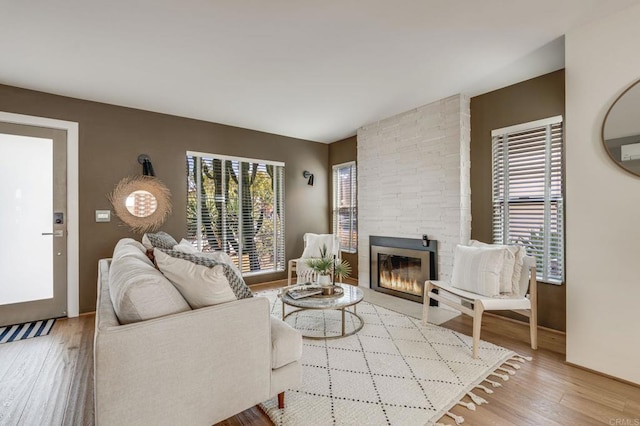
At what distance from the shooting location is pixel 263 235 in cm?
493

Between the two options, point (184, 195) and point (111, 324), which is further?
point (184, 195)

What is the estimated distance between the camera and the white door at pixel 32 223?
3.10 metres

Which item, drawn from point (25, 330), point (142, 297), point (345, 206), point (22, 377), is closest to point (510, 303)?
point (142, 297)

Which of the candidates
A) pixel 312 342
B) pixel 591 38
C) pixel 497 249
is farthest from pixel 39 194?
pixel 591 38

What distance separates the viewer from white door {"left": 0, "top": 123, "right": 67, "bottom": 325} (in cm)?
310

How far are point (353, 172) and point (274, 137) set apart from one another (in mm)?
1551

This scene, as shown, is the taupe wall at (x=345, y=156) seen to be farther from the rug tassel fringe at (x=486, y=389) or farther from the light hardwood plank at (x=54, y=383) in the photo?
the light hardwood plank at (x=54, y=383)

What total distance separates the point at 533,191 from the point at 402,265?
1.81m

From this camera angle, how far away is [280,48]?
2418 millimetres

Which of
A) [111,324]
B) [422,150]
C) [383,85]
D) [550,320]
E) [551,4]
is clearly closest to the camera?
[111,324]

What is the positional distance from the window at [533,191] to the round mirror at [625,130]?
838mm

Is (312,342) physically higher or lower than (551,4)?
lower

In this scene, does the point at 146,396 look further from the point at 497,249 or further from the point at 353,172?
the point at 353,172

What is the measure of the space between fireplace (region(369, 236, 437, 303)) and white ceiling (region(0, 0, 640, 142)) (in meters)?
1.92
